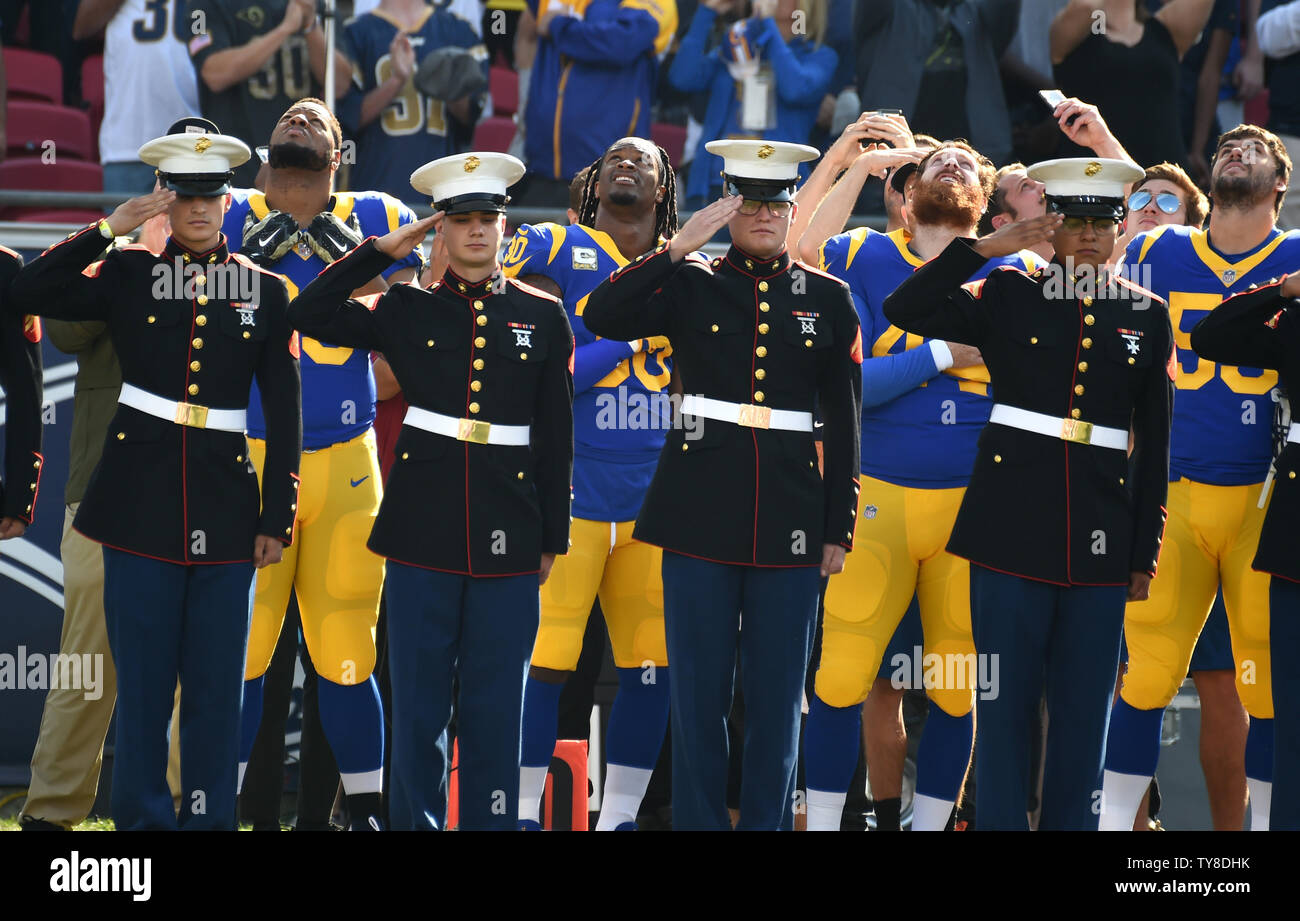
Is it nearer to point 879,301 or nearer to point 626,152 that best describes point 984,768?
point 879,301

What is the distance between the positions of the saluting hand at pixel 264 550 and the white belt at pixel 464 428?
505mm

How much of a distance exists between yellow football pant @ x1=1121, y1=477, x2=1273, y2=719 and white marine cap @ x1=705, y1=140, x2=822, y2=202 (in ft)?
5.69

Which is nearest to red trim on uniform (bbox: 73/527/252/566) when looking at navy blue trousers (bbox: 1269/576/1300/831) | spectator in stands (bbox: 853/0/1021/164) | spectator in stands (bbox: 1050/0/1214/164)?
navy blue trousers (bbox: 1269/576/1300/831)

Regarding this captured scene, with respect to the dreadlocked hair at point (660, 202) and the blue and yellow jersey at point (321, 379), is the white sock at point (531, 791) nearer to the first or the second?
the blue and yellow jersey at point (321, 379)

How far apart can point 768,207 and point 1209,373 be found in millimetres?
1698

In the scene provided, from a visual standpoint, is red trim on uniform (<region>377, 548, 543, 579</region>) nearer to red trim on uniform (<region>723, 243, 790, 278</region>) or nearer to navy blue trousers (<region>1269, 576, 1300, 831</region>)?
red trim on uniform (<region>723, 243, 790, 278</region>)

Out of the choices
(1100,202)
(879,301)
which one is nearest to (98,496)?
(879,301)

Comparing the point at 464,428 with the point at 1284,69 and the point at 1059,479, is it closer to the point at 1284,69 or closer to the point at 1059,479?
the point at 1059,479

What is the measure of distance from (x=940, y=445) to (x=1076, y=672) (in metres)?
1.02

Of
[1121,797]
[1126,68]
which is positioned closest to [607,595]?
[1121,797]

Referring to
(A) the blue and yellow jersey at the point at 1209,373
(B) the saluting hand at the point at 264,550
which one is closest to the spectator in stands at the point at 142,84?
(B) the saluting hand at the point at 264,550

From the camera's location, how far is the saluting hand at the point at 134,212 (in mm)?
4559

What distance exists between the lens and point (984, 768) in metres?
4.72

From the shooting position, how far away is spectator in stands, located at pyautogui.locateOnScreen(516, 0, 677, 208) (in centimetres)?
779
